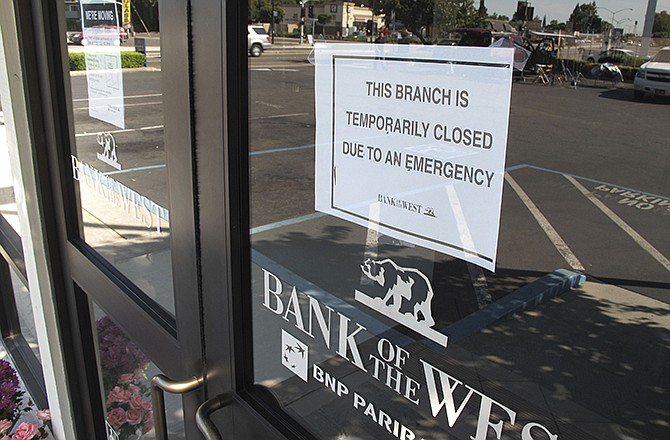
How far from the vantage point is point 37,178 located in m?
1.83

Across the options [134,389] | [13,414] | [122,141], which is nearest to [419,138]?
[122,141]

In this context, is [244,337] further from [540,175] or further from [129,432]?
[129,432]

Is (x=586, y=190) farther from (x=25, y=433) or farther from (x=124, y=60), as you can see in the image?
(x=25, y=433)

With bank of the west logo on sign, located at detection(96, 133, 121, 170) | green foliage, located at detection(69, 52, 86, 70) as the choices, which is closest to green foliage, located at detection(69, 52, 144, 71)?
green foliage, located at detection(69, 52, 86, 70)

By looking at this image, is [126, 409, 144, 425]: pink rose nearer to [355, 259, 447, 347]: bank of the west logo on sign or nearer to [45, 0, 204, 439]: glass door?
[45, 0, 204, 439]: glass door

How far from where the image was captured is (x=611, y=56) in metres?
0.59

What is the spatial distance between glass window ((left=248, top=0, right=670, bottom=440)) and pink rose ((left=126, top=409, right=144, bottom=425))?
48.6 inches

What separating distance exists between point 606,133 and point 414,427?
19.6 inches

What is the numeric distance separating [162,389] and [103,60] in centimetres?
88

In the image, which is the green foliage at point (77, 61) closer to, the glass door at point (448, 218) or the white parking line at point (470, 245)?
the glass door at point (448, 218)

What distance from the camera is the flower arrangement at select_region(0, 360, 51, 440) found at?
7.71 feet

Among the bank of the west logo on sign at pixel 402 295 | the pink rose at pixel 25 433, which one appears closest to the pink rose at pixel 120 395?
the pink rose at pixel 25 433

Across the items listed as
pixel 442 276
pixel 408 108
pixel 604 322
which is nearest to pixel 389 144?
pixel 408 108

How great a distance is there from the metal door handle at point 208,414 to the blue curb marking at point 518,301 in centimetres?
58
